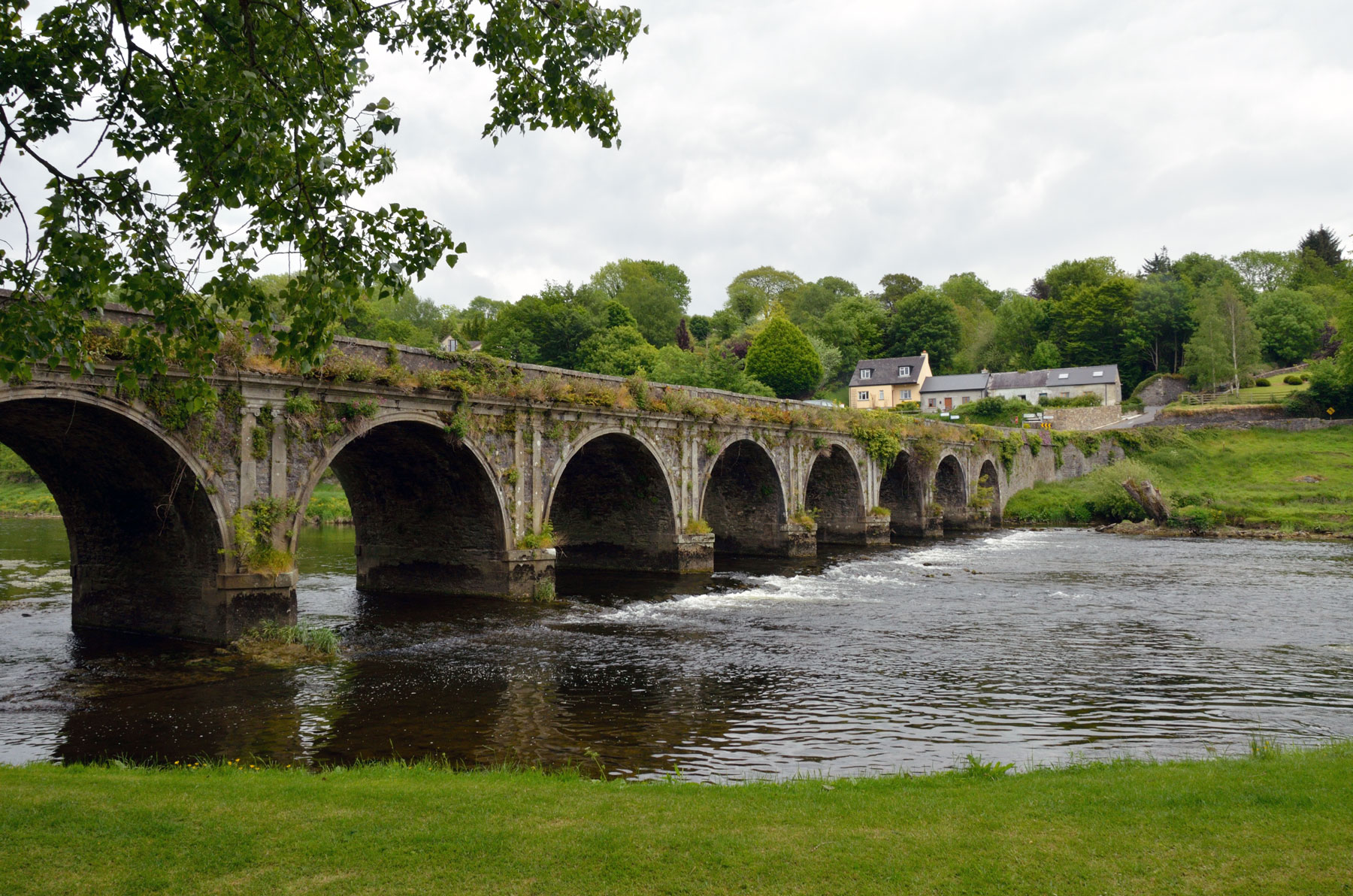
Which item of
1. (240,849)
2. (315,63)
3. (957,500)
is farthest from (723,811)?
(957,500)

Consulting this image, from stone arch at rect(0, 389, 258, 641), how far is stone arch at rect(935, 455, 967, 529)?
149 feet

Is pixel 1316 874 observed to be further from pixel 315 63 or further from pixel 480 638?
pixel 480 638

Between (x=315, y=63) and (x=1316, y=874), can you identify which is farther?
(x=315, y=63)

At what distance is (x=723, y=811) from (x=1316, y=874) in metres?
4.10

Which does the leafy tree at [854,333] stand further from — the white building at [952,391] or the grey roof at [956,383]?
the white building at [952,391]

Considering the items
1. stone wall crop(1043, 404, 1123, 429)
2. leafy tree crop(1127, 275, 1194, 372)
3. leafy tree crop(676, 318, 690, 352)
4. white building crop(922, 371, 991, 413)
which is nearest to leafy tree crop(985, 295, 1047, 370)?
white building crop(922, 371, 991, 413)

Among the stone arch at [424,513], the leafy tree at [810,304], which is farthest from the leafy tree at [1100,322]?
the stone arch at [424,513]

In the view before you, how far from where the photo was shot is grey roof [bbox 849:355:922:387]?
327 ft

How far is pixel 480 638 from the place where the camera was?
1956cm

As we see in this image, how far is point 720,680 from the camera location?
16.1m

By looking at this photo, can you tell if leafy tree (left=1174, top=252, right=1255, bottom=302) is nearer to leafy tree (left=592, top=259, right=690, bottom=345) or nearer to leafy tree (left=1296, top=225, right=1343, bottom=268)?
leafy tree (left=1296, top=225, right=1343, bottom=268)

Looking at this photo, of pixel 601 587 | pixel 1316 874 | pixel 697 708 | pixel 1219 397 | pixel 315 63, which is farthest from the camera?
pixel 1219 397

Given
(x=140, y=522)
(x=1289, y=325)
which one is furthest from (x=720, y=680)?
(x=1289, y=325)

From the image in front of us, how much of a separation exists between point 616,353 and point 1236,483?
1776 inches
